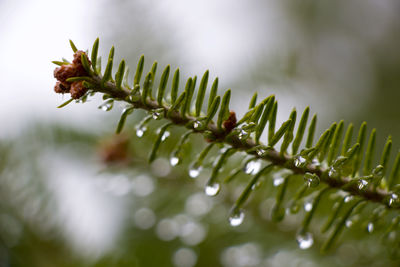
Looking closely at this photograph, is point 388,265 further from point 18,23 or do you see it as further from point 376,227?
point 18,23

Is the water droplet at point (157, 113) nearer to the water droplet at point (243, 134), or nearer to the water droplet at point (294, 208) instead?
the water droplet at point (243, 134)

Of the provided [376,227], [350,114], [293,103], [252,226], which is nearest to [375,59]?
[350,114]

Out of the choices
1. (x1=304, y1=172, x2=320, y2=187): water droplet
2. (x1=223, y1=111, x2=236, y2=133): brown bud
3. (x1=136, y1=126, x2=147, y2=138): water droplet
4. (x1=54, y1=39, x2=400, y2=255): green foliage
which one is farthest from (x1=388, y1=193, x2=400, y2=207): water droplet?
(x1=136, y1=126, x2=147, y2=138): water droplet

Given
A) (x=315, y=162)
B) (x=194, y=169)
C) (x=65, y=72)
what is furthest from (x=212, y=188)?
Answer: (x=65, y=72)

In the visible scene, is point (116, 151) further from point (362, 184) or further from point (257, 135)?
point (362, 184)

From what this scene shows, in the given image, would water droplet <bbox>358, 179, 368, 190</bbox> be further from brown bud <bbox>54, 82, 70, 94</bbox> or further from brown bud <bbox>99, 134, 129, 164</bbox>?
brown bud <bbox>99, 134, 129, 164</bbox>

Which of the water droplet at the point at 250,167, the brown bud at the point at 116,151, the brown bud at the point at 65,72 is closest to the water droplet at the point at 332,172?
the water droplet at the point at 250,167
